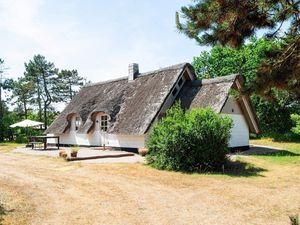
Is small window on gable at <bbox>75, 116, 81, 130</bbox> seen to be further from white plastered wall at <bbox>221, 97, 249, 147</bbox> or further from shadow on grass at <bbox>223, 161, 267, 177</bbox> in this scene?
shadow on grass at <bbox>223, 161, 267, 177</bbox>

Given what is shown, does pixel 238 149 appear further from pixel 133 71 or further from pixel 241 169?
pixel 133 71

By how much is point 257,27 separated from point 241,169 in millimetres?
9013

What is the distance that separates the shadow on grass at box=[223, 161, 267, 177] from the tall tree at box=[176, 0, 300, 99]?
267 inches

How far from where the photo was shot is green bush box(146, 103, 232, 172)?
13.8 m

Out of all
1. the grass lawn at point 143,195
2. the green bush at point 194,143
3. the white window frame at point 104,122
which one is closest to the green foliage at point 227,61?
the white window frame at point 104,122

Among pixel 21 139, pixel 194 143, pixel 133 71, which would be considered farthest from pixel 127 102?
pixel 21 139

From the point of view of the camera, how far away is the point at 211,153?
45.5ft

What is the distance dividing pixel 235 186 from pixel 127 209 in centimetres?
411

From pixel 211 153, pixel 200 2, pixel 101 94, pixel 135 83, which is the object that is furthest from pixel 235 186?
pixel 101 94

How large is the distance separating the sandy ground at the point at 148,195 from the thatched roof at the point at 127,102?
6.58 meters

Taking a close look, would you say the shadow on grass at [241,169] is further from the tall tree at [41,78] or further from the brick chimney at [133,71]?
the tall tree at [41,78]

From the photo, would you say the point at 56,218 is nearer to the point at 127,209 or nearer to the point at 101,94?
the point at 127,209

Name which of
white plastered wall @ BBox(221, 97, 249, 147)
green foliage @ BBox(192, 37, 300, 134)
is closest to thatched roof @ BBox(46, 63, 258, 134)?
white plastered wall @ BBox(221, 97, 249, 147)

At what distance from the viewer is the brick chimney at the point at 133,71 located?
82.6 ft
